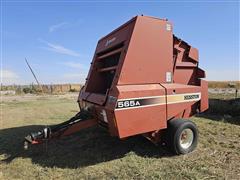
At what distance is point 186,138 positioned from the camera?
4.70m

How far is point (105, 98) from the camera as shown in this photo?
13.6 ft

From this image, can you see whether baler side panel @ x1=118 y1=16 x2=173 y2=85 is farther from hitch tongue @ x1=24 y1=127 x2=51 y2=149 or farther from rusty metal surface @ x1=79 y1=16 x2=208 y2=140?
hitch tongue @ x1=24 y1=127 x2=51 y2=149

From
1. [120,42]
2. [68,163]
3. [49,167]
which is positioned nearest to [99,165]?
[68,163]

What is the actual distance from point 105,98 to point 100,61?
6.16ft

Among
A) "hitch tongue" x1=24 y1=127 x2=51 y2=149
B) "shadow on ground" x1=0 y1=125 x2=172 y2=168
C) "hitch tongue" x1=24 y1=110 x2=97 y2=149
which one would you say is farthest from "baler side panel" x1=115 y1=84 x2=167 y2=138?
"hitch tongue" x1=24 y1=127 x2=51 y2=149

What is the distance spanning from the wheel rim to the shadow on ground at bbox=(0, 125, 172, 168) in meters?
0.37

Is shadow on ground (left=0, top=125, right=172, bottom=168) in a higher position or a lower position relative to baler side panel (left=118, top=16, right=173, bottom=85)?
lower

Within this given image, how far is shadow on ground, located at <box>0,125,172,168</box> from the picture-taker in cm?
435

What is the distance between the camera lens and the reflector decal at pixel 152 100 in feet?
12.5

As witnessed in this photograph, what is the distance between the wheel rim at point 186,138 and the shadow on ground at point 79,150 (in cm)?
37

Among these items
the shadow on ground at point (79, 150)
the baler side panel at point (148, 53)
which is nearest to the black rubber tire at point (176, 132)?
the shadow on ground at point (79, 150)

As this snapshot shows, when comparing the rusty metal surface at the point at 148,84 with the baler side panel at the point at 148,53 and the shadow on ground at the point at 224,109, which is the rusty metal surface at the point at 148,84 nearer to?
the baler side panel at the point at 148,53

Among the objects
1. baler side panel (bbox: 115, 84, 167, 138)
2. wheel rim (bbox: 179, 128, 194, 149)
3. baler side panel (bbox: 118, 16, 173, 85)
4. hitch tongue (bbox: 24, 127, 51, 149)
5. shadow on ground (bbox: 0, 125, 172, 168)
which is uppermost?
baler side panel (bbox: 118, 16, 173, 85)

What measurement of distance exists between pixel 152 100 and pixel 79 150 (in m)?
1.93
